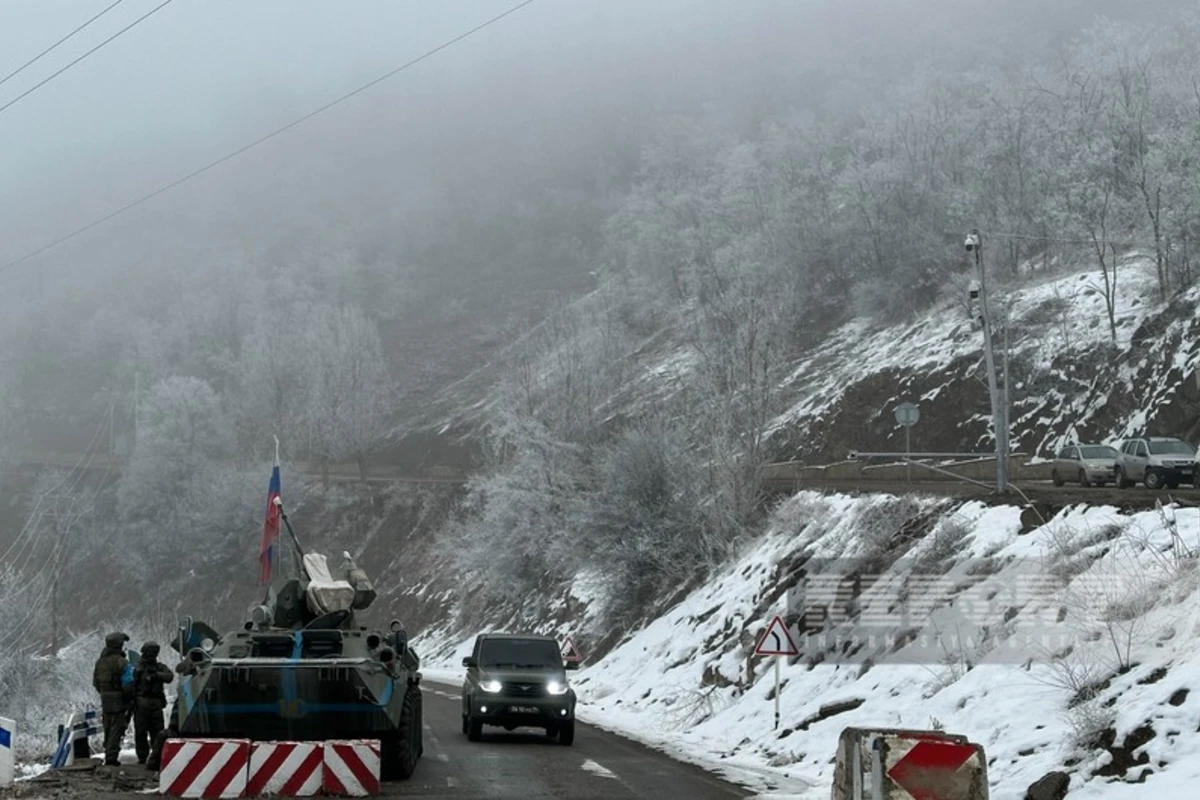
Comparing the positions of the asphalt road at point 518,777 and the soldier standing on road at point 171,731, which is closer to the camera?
the asphalt road at point 518,777

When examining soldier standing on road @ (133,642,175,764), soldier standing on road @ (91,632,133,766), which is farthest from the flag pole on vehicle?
soldier standing on road @ (91,632,133,766)

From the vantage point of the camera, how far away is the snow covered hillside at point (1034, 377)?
53031 mm

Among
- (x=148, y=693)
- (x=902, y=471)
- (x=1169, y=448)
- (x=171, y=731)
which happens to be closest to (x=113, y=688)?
(x=148, y=693)

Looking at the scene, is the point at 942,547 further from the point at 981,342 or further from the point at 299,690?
the point at 981,342

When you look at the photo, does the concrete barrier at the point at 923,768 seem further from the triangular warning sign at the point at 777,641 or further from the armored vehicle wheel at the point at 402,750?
the triangular warning sign at the point at 777,641

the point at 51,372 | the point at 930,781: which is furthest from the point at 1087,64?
the point at 51,372

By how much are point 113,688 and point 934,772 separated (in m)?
12.6

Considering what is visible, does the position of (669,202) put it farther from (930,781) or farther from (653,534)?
(930,781)

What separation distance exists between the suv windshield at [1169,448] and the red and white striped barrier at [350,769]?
27899 millimetres

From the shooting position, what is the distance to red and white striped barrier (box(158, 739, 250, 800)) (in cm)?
1542

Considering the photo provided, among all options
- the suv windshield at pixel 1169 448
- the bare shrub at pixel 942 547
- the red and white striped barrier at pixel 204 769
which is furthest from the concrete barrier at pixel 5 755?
the suv windshield at pixel 1169 448

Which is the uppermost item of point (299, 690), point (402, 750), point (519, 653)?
point (299, 690)

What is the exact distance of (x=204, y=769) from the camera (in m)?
15.5

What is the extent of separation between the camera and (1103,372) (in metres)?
56.5
